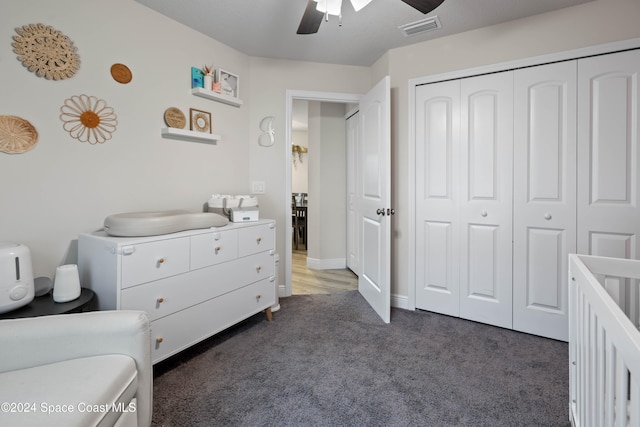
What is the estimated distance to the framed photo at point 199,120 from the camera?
2480 mm

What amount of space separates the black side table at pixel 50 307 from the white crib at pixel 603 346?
1.91 metres

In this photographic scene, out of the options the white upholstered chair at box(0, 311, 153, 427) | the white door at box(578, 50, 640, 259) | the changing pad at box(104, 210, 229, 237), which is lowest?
the white upholstered chair at box(0, 311, 153, 427)

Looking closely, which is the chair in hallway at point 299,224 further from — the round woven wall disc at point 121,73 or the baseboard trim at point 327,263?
the round woven wall disc at point 121,73

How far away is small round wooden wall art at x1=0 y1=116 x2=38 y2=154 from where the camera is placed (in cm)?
157

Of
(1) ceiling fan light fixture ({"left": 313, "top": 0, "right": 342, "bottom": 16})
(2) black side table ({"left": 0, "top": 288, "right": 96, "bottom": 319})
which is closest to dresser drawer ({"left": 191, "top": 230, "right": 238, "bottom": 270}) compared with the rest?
(2) black side table ({"left": 0, "top": 288, "right": 96, "bottom": 319})

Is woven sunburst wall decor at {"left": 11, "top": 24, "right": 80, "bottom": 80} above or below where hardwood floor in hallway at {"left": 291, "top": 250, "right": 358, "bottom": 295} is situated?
above

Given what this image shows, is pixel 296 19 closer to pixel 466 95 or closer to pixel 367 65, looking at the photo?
pixel 367 65

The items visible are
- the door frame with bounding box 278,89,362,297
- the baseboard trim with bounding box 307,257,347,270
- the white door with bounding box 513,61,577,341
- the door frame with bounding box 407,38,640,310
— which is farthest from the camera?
the baseboard trim with bounding box 307,257,347,270

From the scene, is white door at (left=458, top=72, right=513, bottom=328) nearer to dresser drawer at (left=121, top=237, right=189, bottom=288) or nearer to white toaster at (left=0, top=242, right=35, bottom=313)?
dresser drawer at (left=121, top=237, right=189, bottom=288)

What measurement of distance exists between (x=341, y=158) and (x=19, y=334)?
3.59m

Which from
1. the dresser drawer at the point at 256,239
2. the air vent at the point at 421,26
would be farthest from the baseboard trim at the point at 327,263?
the air vent at the point at 421,26

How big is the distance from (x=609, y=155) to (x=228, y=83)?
283cm

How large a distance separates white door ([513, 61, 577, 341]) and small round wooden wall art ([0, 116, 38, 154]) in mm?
2987

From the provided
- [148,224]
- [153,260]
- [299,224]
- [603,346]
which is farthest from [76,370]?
[299,224]
